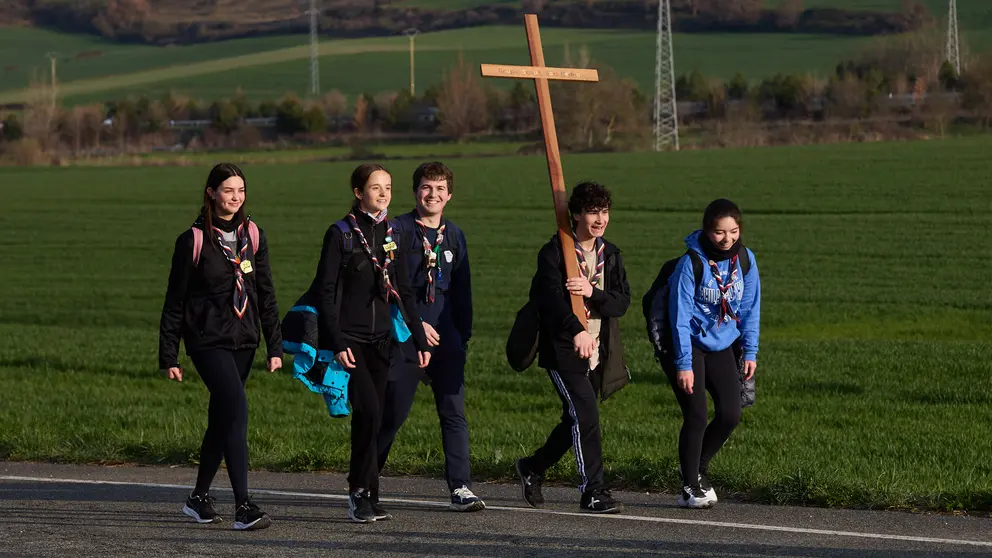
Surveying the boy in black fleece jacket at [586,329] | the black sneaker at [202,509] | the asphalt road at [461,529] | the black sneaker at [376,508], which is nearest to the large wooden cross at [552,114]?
the boy in black fleece jacket at [586,329]

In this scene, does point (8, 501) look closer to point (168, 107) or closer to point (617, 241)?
point (617, 241)

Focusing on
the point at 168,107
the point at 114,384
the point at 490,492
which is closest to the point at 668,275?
the point at 490,492

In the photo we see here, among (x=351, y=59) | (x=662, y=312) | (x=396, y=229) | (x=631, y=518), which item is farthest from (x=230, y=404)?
(x=351, y=59)

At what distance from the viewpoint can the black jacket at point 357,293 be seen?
7652 mm

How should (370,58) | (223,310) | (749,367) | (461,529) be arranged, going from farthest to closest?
(370,58)
(749,367)
(223,310)
(461,529)

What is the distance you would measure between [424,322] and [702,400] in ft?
4.86

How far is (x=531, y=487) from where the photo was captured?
A: 8.20 meters

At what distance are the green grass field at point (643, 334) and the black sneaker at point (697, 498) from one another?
460 mm

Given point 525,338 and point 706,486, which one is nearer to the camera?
point 525,338

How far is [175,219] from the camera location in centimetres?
5125

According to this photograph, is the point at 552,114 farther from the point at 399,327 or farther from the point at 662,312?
the point at 399,327

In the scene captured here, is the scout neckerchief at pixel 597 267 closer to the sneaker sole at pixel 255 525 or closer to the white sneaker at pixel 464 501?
the white sneaker at pixel 464 501

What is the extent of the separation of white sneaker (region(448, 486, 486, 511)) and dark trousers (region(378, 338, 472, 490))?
0.15 feet

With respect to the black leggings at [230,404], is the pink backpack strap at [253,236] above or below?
above
